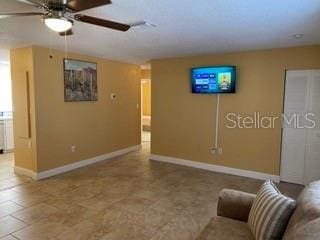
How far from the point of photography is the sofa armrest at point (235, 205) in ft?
6.61

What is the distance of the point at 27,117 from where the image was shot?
13.9ft

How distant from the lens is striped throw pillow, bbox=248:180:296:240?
1514 mm

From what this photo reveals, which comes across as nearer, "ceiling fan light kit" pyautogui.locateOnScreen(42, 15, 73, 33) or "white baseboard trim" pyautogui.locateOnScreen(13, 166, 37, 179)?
"ceiling fan light kit" pyautogui.locateOnScreen(42, 15, 73, 33)

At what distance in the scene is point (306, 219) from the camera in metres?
1.32

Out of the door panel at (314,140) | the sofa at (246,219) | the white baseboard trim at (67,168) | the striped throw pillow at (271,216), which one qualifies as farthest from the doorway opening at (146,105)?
the striped throw pillow at (271,216)

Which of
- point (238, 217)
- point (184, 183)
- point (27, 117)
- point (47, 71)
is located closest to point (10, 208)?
point (27, 117)

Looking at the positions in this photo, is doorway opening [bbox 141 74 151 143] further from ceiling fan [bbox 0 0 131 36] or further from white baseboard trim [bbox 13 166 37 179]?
ceiling fan [bbox 0 0 131 36]

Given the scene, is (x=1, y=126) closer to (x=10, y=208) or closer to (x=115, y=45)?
(x=10, y=208)

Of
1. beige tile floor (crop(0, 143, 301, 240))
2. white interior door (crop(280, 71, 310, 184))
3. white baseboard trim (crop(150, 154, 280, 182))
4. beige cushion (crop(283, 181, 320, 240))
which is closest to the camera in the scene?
beige cushion (crop(283, 181, 320, 240))

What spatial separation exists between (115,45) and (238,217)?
10.3ft

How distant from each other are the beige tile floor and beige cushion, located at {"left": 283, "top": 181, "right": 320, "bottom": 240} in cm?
139

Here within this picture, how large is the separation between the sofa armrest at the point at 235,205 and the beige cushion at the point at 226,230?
0.07 metres

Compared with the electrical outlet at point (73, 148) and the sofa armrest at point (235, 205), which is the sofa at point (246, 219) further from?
the electrical outlet at point (73, 148)

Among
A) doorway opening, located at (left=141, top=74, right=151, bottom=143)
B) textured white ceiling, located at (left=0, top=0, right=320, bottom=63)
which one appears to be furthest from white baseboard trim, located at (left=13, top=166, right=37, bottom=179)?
doorway opening, located at (left=141, top=74, right=151, bottom=143)
